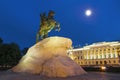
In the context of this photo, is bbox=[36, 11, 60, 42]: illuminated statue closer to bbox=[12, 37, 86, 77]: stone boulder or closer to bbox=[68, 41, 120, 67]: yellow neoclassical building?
bbox=[12, 37, 86, 77]: stone boulder

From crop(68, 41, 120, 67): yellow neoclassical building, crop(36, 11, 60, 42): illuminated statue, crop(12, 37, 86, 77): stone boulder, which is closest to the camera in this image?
crop(12, 37, 86, 77): stone boulder

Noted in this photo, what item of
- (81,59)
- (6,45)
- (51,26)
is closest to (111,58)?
(81,59)

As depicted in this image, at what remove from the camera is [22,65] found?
20203mm

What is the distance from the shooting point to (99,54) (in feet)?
346

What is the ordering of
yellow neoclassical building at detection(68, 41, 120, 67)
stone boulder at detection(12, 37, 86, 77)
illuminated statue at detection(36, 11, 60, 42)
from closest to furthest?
1. stone boulder at detection(12, 37, 86, 77)
2. illuminated statue at detection(36, 11, 60, 42)
3. yellow neoclassical building at detection(68, 41, 120, 67)

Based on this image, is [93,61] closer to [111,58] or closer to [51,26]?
[111,58]

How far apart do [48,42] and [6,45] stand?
28.8 metres

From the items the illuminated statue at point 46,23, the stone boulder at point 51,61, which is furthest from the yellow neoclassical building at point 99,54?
the stone boulder at point 51,61

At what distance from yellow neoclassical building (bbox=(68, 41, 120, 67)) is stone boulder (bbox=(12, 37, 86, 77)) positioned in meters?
74.9

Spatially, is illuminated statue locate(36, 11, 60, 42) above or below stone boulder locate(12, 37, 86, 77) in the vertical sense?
above

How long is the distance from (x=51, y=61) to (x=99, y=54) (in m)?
90.2

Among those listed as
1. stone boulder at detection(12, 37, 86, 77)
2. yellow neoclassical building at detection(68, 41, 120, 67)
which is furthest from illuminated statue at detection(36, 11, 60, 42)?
yellow neoclassical building at detection(68, 41, 120, 67)

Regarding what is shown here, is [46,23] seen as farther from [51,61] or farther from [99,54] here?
[99,54]

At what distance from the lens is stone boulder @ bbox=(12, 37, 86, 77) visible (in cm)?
1767
